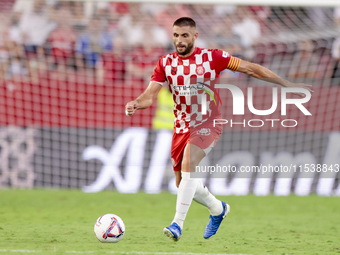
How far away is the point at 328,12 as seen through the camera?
10898 mm

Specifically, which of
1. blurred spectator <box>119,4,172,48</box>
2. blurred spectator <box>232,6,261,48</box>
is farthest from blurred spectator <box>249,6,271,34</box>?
blurred spectator <box>119,4,172,48</box>

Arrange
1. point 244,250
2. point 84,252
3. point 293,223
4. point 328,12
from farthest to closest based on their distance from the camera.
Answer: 1. point 328,12
2. point 293,223
3. point 244,250
4. point 84,252

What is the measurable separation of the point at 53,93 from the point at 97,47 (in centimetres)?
183

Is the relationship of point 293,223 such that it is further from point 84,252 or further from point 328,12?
point 328,12

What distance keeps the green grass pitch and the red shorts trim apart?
873mm

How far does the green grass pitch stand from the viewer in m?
4.76

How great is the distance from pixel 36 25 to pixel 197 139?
6.99m

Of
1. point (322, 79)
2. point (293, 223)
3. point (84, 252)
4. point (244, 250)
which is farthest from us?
point (322, 79)

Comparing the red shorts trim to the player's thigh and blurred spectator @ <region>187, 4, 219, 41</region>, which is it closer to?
the player's thigh

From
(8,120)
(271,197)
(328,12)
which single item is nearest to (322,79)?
(328,12)

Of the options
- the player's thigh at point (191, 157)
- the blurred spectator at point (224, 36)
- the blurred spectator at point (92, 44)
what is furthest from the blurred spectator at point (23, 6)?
the player's thigh at point (191, 157)

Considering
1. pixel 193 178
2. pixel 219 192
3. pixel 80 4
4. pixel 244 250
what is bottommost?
pixel 219 192

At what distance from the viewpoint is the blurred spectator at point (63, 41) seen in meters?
10.4

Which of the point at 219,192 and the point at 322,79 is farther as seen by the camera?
the point at 322,79
